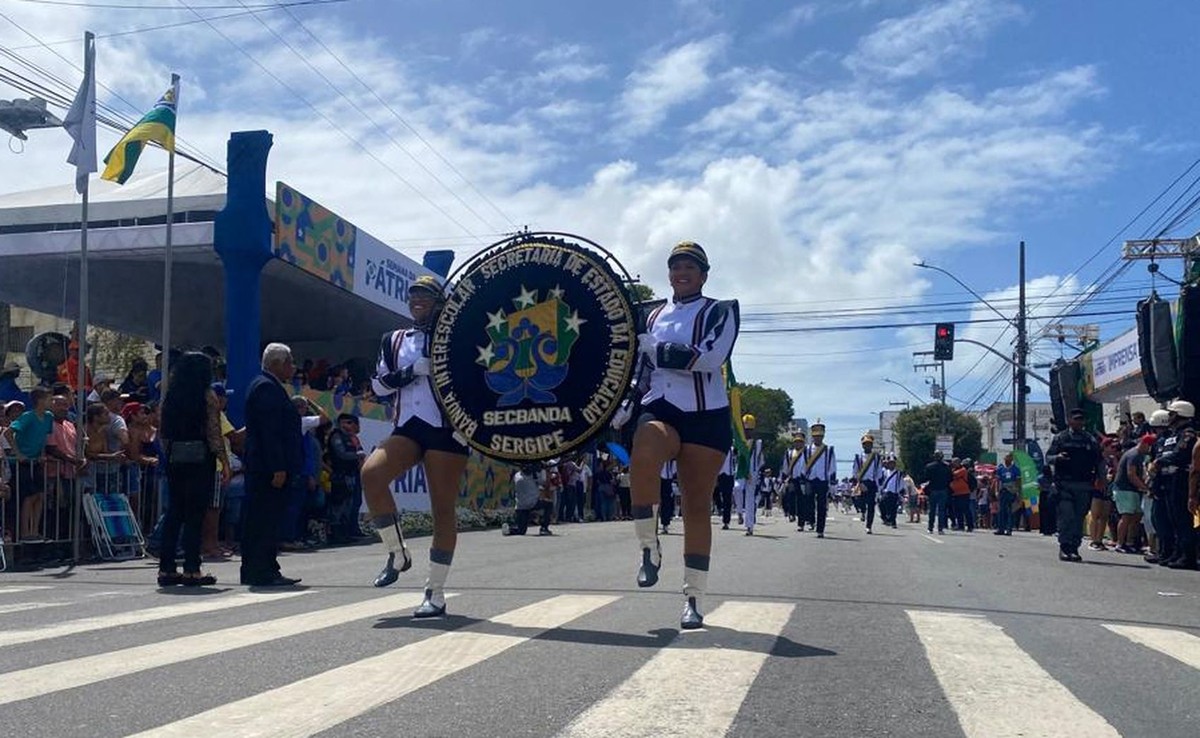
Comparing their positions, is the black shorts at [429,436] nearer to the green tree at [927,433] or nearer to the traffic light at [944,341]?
the traffic light at [944,341]

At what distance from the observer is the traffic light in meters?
36.2

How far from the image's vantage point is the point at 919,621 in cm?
681

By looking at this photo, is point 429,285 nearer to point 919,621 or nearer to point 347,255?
point 919,621

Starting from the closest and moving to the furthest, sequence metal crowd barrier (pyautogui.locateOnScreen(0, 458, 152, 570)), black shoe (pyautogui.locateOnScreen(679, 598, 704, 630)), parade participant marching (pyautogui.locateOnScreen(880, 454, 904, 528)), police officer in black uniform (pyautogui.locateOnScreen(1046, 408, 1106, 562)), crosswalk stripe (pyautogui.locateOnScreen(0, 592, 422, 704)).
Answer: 1. crosswalk stripe (pyautogui.locateOnScreen(0, 592, 422, 704))
2. black shoe (pyautogui.locateOnScreen(679, 598, 704, 630))
3. metal crowd barrier (pyautogui.locateOnScreen(0, 458, 152, 570))
4. police officer in black uniform (pyautogui.locateOnScreen(1046, 408, 1106, 562))
5. parade participant marching (pyautogui.locateOnScreen(880, 454, 904, 528))

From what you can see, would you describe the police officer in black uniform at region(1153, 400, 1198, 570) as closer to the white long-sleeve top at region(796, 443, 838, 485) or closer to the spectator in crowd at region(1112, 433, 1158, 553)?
the spectator in crowd at region(1112, 433, 1158, 553)

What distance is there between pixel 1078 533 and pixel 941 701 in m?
10.9

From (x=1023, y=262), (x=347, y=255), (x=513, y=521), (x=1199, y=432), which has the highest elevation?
(x=1023, y=262)

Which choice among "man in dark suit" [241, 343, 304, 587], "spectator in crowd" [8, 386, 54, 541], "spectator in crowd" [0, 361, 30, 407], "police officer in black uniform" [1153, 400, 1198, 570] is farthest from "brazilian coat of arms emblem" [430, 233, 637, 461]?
"spectator in crowd" [0, 361, 30, 407]

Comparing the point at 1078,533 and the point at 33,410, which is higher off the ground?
the point at 33,410

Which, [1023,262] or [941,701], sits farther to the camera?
[1023,262]

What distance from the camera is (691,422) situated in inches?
246

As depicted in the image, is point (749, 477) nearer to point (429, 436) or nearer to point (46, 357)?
point (46, 357)

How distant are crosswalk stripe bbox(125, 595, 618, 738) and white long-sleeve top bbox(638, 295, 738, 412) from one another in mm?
1383

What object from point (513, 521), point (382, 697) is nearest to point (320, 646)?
point (382, 697)
